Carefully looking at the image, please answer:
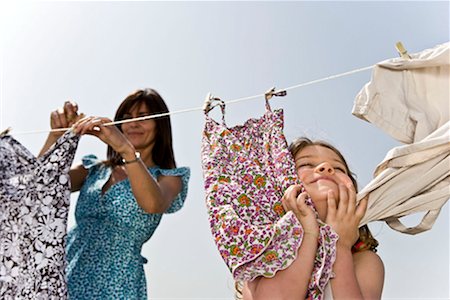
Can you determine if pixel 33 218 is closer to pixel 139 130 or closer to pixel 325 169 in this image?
pixel 139 130

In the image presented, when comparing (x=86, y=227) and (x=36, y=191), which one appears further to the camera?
(x=86, y=227)

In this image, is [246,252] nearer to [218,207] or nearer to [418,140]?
[218,207]

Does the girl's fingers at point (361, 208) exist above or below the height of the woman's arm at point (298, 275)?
above

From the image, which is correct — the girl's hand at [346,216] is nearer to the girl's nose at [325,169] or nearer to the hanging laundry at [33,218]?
the girl's nose at [325,169]

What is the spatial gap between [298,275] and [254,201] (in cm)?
23

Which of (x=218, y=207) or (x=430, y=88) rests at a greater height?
(x=430, y=88)

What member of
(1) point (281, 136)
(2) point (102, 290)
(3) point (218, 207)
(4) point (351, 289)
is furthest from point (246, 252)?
(2) point (102, 290)

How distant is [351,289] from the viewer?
137 centimetres

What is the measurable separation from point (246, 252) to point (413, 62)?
24.8 inches

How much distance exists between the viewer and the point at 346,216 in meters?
1.46

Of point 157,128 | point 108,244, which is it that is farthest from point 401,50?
point 108,244

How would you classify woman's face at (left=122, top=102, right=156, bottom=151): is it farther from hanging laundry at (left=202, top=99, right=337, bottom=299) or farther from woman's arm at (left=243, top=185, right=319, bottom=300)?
woman's arm at (left=243, top=185, right=319, bottom=300)

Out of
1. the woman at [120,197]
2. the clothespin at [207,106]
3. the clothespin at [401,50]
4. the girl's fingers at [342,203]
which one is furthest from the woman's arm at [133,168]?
the clothespin at [401,50]

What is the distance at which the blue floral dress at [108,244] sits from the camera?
1.99m
